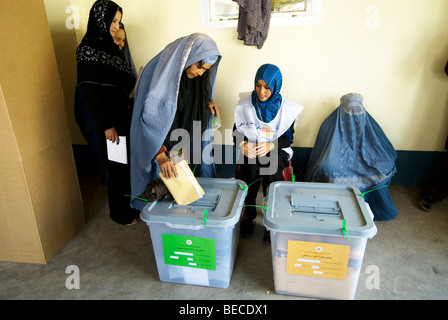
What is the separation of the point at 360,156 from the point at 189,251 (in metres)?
1.29

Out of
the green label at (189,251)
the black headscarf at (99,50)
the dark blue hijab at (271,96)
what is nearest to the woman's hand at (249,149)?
the dark blue hijab at (271,96)

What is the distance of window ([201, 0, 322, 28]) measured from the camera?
211 cm

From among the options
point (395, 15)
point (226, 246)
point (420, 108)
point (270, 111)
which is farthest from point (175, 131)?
point (420, 108)

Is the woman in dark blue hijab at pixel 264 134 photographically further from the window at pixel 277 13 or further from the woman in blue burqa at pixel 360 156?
the window at pixel 277 13

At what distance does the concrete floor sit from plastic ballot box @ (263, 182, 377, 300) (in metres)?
0.12

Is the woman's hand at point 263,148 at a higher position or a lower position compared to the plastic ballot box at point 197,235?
higher

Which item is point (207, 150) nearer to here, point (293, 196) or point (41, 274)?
point (293, 196)

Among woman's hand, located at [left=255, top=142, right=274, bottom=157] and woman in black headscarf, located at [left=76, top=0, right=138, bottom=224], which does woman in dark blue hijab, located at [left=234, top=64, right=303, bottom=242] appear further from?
woman in black headscarf, located at [left=76, top=0, right=138, bottom=224]

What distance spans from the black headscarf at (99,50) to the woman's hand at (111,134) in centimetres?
26

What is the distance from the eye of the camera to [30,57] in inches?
64.4

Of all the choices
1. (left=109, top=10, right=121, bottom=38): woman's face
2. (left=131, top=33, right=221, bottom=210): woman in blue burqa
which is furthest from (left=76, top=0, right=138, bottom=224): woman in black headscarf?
(left=131, top=33, right=221, bottom=210): woman in blue burqa

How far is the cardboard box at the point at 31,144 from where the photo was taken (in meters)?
1.55

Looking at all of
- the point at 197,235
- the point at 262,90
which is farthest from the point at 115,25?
the point at 197,235

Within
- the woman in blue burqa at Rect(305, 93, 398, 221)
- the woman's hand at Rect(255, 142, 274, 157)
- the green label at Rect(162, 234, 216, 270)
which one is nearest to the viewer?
the green label at Rect(162, 234, 216, 270)
